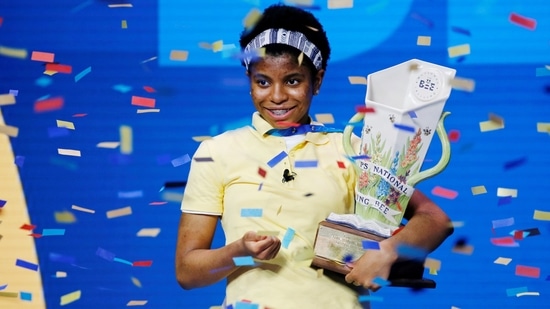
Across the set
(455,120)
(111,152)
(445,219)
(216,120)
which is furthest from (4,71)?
(445,219)

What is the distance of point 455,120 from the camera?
13.6 ft

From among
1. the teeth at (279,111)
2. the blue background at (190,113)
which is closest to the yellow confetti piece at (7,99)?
the blue background at (190,113)

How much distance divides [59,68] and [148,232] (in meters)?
0.63

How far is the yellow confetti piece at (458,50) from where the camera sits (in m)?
4.04

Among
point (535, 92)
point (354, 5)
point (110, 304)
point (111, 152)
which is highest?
point (354, 5)

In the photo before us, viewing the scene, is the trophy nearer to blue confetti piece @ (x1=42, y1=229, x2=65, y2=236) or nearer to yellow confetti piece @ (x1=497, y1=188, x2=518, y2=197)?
yellow confetti piece @ (x1=497, y1=188, x2=518, y2=197)

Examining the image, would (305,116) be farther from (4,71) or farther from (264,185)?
(4,71)

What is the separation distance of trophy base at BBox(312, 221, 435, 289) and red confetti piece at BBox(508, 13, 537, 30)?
1663 mm

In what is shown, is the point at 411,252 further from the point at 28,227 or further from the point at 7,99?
the point at 7,99

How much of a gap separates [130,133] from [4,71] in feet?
1.59

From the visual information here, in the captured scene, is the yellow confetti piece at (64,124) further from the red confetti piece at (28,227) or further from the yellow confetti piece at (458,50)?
the yellow confetti piece at (458,50)

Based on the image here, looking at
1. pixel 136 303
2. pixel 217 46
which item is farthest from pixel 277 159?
pixel 136 303

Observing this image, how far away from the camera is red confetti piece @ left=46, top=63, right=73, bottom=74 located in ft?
13.4

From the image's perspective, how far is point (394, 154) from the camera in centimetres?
259
